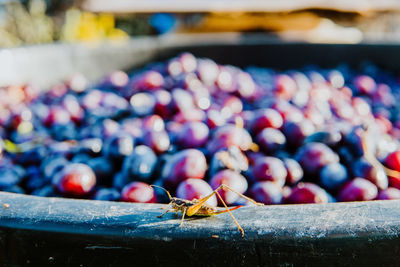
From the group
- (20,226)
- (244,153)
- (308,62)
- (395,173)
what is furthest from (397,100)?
(20,226)

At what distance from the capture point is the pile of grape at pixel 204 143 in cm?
79

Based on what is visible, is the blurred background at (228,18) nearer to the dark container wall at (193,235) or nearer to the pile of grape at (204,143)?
the pile of grape at (204,143)

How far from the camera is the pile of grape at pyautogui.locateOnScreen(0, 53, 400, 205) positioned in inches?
31.0

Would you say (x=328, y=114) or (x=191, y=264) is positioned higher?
(x=191, y=264)

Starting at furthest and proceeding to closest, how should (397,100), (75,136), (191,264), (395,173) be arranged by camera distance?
(397,100)
(75,136)
(395,173)
(191,264)

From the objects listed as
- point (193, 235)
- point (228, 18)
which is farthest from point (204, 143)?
point (228, 18)

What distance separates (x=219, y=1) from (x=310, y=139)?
8.37 feet

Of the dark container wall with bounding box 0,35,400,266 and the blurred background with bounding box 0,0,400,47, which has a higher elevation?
the dark container wall with bounding box 0,35,400,266

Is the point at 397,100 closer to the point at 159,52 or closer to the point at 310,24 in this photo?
the point at 159,52

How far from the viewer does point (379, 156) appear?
92 cm

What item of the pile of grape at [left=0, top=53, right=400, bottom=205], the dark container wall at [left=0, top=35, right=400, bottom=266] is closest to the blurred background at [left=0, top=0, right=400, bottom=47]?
the pile of grape at [left=0, top=53, right=400, bottom=205]

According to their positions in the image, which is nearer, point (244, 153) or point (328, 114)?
point (244, 153)

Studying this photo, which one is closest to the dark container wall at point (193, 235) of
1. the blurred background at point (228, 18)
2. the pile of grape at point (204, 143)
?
the pile of grape at point (204, 143)

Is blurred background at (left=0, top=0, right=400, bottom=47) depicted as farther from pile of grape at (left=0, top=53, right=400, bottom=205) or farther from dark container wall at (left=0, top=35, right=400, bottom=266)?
dark container wall at (left=0, top=35, right=400, bottom=266)
